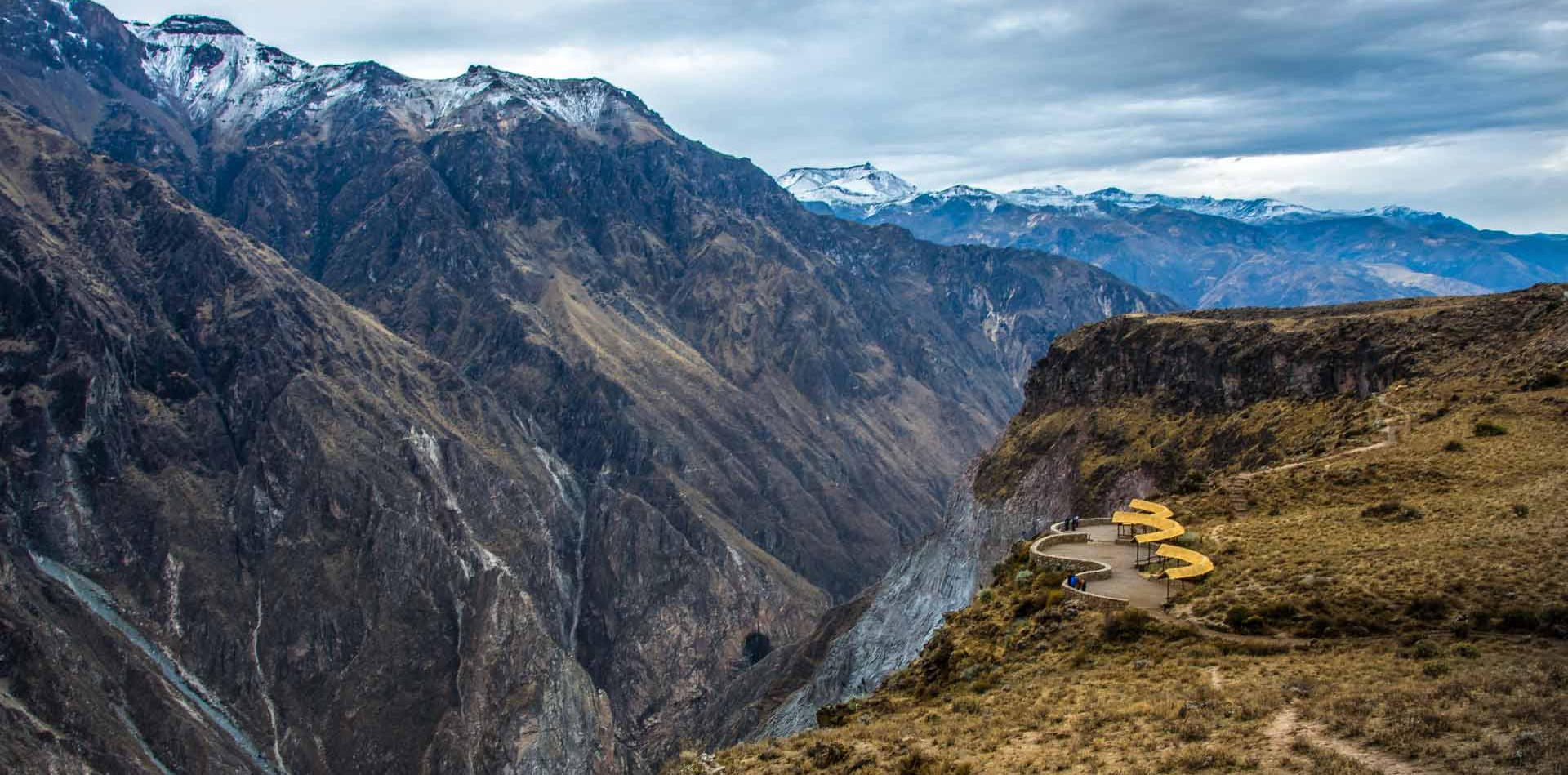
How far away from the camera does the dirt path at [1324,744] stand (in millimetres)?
24062

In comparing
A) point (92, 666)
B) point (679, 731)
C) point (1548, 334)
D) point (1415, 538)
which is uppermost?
point (1548, 334)

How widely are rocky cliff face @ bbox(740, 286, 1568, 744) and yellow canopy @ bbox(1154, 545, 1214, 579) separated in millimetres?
17067

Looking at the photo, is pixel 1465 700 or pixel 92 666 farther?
pixel 92 666

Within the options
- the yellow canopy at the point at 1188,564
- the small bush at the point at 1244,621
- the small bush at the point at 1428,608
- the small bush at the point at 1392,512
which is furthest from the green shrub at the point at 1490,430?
the small bush at the point at 1244,621

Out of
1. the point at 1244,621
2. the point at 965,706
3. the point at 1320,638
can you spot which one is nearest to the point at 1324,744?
the point at 1320,638

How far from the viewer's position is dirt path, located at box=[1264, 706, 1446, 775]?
24062 millimetres

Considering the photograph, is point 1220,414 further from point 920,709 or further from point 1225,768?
point 1225,768

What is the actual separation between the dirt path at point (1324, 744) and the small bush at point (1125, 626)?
8.44 m

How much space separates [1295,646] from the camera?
33781 millimetres

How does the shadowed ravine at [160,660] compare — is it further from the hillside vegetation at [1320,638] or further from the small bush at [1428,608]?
the small bush at [1428,608]

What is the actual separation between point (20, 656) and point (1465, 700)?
178 meters

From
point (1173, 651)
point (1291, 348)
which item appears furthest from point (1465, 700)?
point (1291, 348)

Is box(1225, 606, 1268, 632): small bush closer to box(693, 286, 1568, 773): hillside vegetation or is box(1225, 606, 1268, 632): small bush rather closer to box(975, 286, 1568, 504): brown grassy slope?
box(693, 286, 1568, 773): hillside vegetation

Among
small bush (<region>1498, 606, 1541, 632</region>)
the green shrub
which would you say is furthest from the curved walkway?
the green shrub
